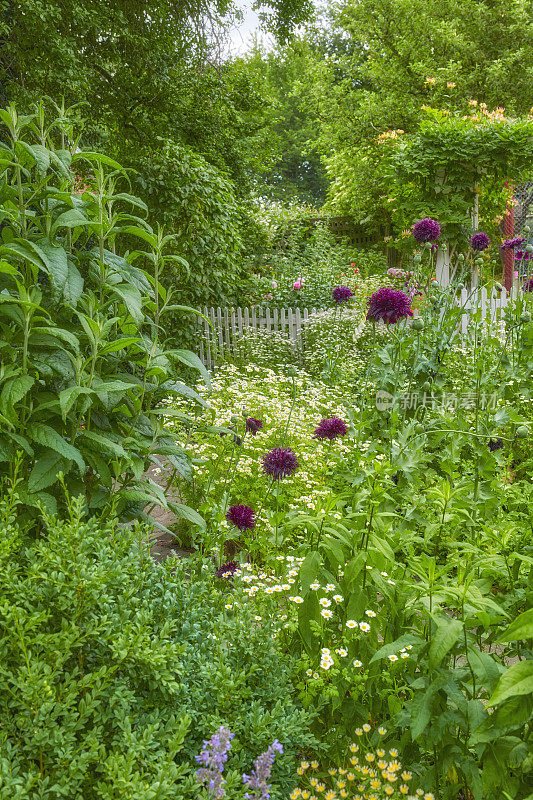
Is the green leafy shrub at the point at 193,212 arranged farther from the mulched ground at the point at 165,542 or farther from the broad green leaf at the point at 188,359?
the broad green leaf at the point at 188,359

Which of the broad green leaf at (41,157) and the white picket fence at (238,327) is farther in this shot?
the white picket fence at (238,327)

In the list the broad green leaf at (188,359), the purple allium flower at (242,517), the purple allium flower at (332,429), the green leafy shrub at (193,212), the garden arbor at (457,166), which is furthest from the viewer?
the garden arbor at (457,166)

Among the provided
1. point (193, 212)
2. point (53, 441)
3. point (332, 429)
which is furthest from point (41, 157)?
point (193, 212)

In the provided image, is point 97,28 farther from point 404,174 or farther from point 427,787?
point 427,787

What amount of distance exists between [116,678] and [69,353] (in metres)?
1.04

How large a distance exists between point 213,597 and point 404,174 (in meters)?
8.15

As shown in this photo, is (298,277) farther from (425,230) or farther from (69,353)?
(69,353)

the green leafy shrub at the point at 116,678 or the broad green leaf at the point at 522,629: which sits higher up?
the broad green leaf at the point at 522,629

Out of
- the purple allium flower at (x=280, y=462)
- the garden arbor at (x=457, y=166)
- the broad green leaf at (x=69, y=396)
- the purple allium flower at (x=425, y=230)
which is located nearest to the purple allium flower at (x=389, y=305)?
the purple allium flower at (x=425, y=230)

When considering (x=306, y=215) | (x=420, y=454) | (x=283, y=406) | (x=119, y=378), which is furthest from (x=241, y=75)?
(x=119, y=378)

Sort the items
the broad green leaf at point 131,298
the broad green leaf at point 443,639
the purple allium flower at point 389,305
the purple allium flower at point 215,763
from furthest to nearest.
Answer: the purple allium flower at point 389,305 → the broad green leaf at point 131,298 → the broad green leaf at point 443,639 → the purple allium flower at point 215,763

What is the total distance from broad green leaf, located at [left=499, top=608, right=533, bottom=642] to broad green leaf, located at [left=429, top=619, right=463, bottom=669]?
18 centimetres

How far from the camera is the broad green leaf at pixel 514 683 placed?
123 cm

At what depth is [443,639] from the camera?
153 cm
